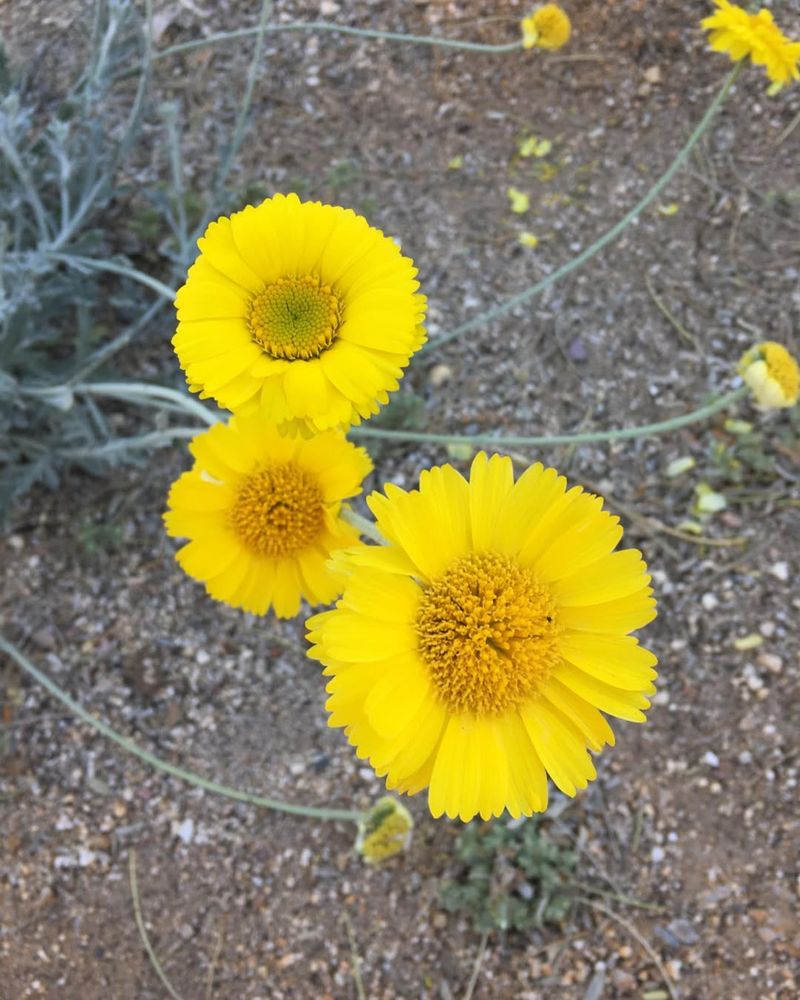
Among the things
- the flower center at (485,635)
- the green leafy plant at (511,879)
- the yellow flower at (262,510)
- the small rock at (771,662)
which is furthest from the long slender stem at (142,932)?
the small rock at (771,662)

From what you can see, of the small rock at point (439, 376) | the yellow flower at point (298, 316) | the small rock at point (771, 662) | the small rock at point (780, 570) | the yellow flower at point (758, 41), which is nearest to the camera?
the yellow flower at point (298, 316)

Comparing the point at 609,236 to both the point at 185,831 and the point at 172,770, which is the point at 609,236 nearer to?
the point at 172,770

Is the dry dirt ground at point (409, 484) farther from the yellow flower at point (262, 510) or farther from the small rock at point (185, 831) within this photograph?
the yellow flower at point (262, 510)

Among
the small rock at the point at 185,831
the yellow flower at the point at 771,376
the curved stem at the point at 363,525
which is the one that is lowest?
the small rock at the point at 185,831

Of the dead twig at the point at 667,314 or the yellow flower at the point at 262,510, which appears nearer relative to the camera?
the yellow flower at the point at 262,510

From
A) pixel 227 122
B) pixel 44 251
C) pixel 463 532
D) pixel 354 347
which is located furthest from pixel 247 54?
pixel 463 532

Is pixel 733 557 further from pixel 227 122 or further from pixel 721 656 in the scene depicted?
pixel 227 122
